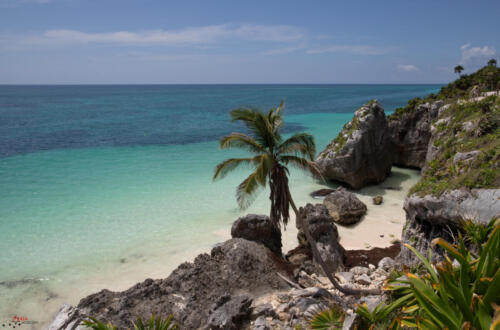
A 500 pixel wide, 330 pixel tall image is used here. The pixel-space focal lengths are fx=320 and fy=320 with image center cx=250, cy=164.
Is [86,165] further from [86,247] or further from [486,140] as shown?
[486,140]

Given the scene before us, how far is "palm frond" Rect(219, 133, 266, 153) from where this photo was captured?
9.65 metres

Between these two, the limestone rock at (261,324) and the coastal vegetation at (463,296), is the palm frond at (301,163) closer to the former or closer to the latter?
the limestone rock at (261,324)

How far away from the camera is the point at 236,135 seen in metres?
9.70

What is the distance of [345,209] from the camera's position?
17.4 metres

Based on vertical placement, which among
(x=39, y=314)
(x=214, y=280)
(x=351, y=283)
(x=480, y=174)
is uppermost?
(x=480, y=174)

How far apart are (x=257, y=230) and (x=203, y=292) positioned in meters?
4.31

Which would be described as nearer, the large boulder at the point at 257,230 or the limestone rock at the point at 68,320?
the limestone rock at the point at 68,320

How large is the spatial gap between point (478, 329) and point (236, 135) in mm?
7199

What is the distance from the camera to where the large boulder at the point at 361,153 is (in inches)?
887

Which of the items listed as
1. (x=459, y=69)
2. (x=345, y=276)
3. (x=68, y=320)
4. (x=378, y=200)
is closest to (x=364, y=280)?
(x=345, y=276)

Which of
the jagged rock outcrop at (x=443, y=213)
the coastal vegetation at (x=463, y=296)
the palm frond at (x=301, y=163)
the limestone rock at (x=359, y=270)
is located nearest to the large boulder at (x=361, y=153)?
the limestone rock at (x=359, y=270)

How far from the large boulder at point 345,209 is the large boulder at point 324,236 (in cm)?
387

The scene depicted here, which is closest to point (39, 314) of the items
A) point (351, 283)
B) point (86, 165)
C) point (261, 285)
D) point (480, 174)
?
point (261, 285)

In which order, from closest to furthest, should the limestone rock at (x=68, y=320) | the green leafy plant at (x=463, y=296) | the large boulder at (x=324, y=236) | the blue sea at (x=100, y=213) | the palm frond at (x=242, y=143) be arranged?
the green leafy plant at (x=463, y=296) → the limestone rock at (x=68, y=320) → the palm frond at (x=242, y=143) → the large boulder at (x=324, y=236) → the blue sea at (x=100, y=213)
